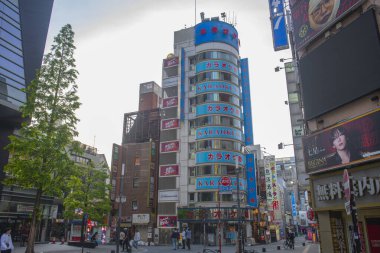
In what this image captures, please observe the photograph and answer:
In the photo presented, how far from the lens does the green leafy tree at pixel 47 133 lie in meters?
18.7

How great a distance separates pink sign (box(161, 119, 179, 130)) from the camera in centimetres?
5094

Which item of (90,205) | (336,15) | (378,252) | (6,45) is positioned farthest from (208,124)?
(378,252)

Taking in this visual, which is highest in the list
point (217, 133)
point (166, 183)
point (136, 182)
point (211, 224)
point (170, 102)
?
point (170, 102)

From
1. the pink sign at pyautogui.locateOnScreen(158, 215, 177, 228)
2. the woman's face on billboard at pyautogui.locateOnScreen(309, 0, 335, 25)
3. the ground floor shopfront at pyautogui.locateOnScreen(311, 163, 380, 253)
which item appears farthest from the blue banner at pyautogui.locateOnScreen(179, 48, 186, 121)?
the ground floor shopfront at pyautogui.locateOnScreen(311, 163, 380, 253)

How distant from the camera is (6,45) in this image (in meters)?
34.4

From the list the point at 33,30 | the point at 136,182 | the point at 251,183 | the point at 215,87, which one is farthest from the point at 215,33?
the point at 136,182

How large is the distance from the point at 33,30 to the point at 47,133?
2523 cm

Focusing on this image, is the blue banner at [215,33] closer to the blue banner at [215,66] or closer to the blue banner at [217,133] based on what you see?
the blue banner at [215,66]

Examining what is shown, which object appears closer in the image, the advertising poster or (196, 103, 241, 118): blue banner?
the advertising poster

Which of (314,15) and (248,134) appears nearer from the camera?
(314,15)

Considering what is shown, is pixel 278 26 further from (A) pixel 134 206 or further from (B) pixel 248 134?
(A) pixel 134 206

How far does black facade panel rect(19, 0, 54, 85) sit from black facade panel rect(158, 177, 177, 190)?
24.2 m

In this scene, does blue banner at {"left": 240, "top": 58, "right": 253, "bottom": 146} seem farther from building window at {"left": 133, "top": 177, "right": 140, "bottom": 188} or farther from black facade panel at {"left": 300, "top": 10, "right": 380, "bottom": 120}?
black facade panel at {"left": 300, "top": 10, "right": 380, "bottom": 120}

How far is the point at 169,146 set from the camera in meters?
50.5
